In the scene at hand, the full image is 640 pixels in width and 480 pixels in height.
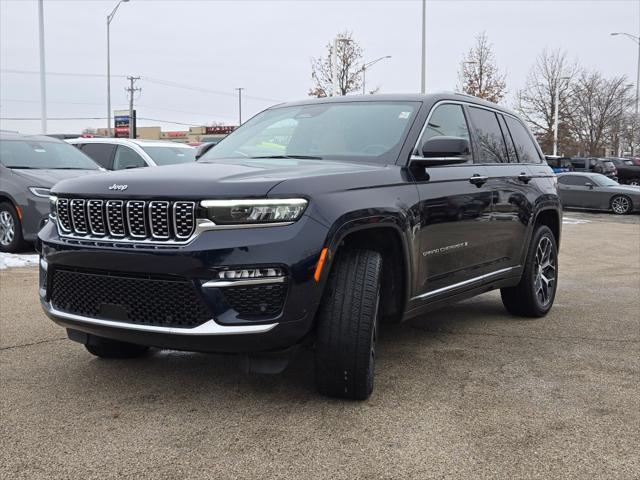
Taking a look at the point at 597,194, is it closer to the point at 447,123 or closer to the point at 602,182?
the point at 602,182

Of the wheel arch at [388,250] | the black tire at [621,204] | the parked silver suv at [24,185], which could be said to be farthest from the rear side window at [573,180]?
the wheel arch at [388,250]

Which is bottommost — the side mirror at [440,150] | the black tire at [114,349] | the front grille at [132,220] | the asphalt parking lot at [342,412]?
the asphalt parking lot at [342,412]

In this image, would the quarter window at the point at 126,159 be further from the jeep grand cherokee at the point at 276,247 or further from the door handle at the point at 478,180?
the door handle at the point at 478,180

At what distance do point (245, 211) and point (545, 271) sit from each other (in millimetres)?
3793

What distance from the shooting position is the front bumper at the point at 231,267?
336 cm

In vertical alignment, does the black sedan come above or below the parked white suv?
below

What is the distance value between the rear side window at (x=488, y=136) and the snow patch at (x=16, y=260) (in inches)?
231

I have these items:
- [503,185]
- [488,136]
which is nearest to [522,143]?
[488,136]

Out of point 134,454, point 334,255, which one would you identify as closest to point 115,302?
point 134,454

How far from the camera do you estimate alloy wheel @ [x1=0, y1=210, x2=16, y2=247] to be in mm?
9883

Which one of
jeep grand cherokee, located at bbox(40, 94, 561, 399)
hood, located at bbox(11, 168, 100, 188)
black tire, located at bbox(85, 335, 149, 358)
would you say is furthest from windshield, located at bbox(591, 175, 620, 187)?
black tire, located at bbox(85, 335, 149, 358)

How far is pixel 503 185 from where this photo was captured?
5.48 meters

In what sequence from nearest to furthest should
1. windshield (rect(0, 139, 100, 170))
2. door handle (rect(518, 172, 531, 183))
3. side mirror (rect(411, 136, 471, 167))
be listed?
1. side mirror (rect(411, 136, 471, 167))
2. door handle (rect(518, 172, 531, 183))
3. windshield (rect(0, 139, 100, 170))

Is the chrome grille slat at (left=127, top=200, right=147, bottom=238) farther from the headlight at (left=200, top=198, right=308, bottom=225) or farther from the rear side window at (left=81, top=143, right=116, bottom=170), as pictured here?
the rear side window at (left=81, top=143, right=116, bottom=170)
